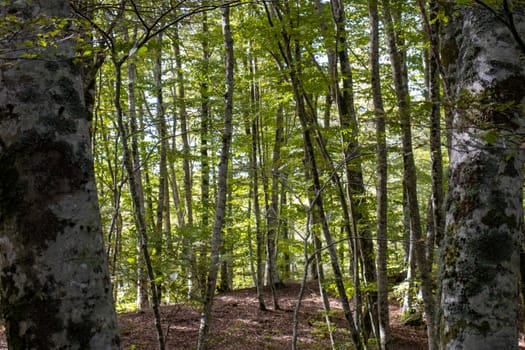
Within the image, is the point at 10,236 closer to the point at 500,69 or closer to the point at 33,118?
the point at 33,118

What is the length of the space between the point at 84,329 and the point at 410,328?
9.76 m

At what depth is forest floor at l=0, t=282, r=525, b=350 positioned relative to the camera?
7.83 metres

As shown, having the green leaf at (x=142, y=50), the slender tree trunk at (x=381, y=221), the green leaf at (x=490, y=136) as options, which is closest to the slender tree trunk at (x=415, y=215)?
the slender tree trunk at (x=381, y=221)

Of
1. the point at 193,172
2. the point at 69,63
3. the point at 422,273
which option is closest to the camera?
the point at 69,63

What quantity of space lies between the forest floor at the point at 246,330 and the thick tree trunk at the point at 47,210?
18.2ft

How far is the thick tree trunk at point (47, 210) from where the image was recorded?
1.52m

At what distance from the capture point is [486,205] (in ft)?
6.73

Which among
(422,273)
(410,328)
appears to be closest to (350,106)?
(422,273)

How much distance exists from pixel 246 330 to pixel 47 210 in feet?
27.6

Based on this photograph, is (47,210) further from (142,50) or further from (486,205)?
(486,205)

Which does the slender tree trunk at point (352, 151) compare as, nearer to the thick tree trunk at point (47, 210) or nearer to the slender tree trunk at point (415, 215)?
the slender tree trunk at point (415, 215)

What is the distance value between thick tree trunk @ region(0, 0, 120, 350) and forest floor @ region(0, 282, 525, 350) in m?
5.54

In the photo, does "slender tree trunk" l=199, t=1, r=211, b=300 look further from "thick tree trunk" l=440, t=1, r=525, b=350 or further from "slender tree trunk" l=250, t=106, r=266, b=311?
"thick tree trunk" l=440, t=1, r=525, b=350

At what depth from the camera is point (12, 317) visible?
154 cm
